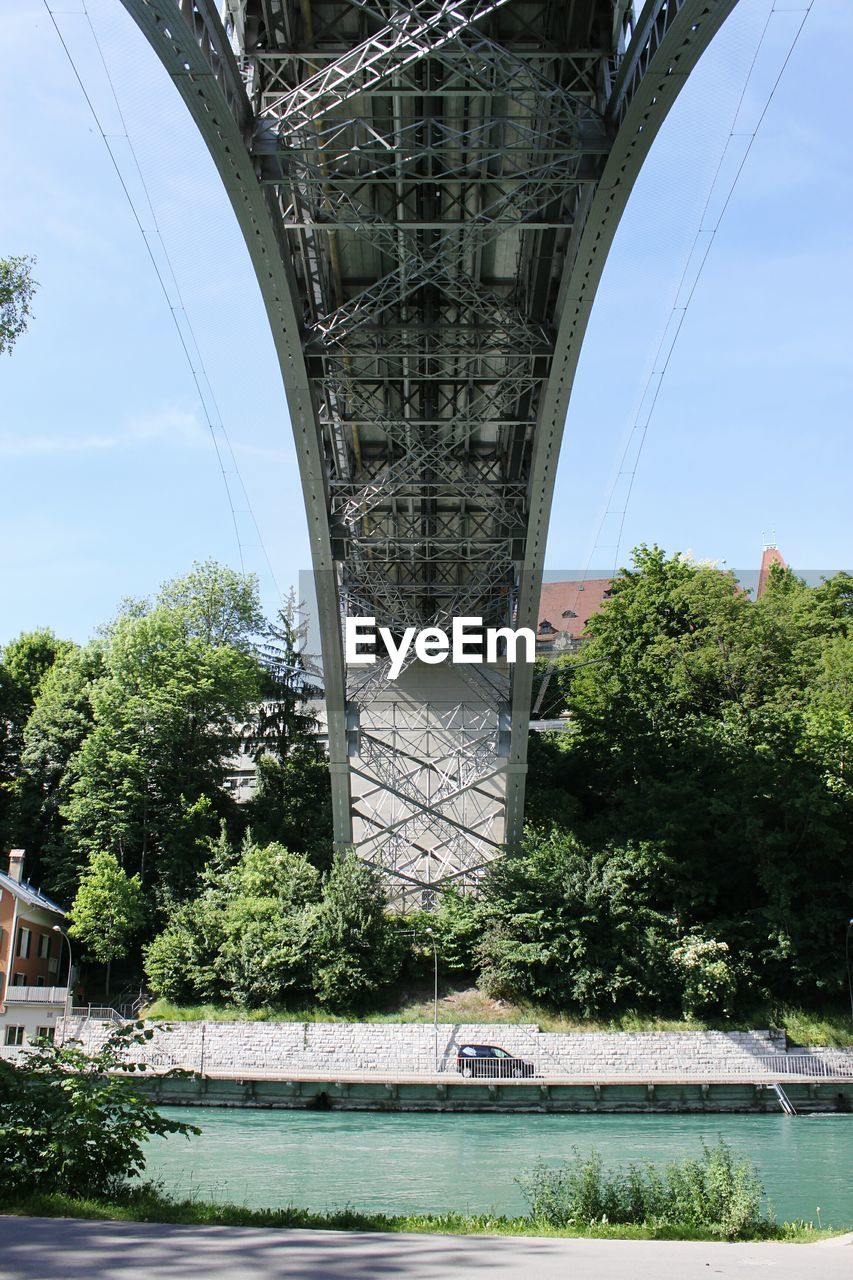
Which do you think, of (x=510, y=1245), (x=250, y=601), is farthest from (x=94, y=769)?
(x=510, y=1245)

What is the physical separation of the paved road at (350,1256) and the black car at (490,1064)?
19381 millimetres

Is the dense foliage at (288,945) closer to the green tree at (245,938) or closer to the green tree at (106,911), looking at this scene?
the green tree at (245,938)

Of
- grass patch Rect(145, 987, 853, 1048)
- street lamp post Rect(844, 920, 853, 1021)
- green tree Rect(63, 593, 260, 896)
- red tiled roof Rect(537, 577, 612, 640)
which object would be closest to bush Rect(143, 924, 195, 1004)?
grass patch Rect(145, 987, 853, 1048)

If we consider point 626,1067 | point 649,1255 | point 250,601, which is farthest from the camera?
point 250,601

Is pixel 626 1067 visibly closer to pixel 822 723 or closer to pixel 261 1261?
pixel 822 723

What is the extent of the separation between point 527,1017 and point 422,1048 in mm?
2621

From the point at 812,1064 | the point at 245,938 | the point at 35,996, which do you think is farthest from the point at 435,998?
the point at 35,996

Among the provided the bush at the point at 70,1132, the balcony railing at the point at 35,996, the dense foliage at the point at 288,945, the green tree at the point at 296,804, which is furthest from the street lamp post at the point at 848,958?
the bush at the point at 70,1132

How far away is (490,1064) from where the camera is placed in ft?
81.2

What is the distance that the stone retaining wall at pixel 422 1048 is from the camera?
25.5m

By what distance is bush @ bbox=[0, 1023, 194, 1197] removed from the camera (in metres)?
6.55

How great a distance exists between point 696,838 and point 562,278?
1674cm

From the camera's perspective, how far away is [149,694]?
35875 mm

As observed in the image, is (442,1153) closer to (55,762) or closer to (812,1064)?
(812,1064)
